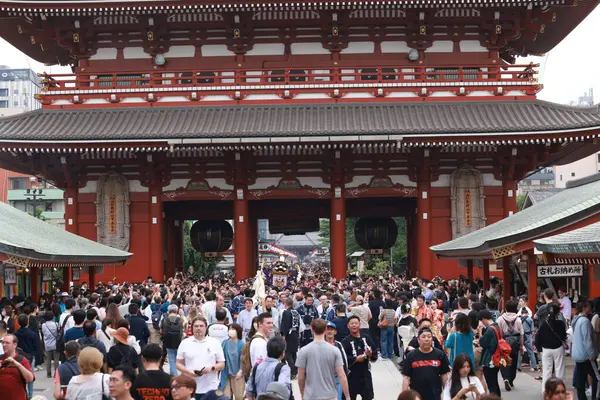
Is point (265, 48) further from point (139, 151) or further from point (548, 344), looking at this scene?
point (548, 344)

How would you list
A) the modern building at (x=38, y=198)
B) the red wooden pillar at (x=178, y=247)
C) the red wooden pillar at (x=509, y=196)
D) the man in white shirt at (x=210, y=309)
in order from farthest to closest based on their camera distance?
the modern building at (x=38, y=198) → the red wooden pillar at (x=178, y=247) → the red wooden pillar at (x=509, y=196) → the man in white shirt at (x=210, y=309)

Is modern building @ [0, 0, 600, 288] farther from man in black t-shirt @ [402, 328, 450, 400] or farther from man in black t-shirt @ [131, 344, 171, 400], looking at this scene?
man in black t-shirt @ [131, 344, 171, 400]

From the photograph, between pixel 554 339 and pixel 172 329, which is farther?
pixel 172 329

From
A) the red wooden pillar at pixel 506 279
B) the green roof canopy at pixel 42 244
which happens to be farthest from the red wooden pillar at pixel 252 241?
the red wooden pillar at pixel 506 279

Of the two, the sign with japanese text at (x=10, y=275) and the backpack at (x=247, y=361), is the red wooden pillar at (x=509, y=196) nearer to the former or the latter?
the sign with japanese text at (x=10, y=275)

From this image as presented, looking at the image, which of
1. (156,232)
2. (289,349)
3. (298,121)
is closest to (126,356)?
(289,349)

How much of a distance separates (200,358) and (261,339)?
39.0 inches

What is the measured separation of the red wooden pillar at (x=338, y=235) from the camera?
31.8 metres

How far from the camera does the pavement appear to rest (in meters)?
15.3

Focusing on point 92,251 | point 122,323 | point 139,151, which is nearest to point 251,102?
point 139,151

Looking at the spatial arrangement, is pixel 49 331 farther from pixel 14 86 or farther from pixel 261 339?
pixel 14 86

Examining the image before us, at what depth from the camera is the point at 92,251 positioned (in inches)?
901

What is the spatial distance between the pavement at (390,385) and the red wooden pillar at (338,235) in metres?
12.5

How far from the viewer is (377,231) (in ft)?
117
